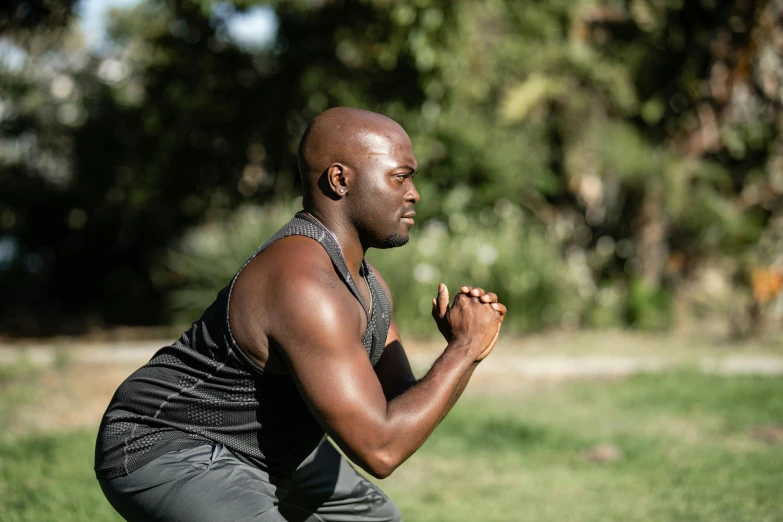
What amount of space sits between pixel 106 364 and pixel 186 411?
24.4ft

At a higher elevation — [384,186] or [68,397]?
[384,186]

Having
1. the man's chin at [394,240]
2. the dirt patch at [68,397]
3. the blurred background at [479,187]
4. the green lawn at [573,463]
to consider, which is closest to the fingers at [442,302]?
the man's chin at [394,240]

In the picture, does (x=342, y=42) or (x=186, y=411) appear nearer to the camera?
(x=186, y=411)

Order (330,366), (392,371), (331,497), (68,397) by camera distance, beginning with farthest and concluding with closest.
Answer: (68,397), (331,497), (392,371), (330,366)

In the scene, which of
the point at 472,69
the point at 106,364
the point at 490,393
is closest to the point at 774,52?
the point at 472,69

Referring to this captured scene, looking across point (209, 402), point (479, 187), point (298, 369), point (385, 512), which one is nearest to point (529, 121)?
point (479, 187)

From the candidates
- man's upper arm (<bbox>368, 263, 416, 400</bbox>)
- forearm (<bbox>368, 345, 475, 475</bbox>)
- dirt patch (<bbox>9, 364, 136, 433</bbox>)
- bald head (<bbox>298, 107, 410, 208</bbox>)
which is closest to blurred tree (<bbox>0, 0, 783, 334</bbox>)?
dirt patch (<bbox>9, 364, 136, 433</bbox>)

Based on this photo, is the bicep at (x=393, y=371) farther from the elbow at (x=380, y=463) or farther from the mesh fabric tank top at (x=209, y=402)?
the elbow at (x=380, y=463)

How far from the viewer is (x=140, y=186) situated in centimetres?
1463

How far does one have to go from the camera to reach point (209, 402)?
2.67 m

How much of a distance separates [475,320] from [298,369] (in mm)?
523

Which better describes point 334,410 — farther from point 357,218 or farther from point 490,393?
point 490,393

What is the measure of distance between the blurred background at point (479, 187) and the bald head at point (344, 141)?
5.06 m

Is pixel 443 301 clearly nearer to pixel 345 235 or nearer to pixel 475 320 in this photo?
pixel 475 320
